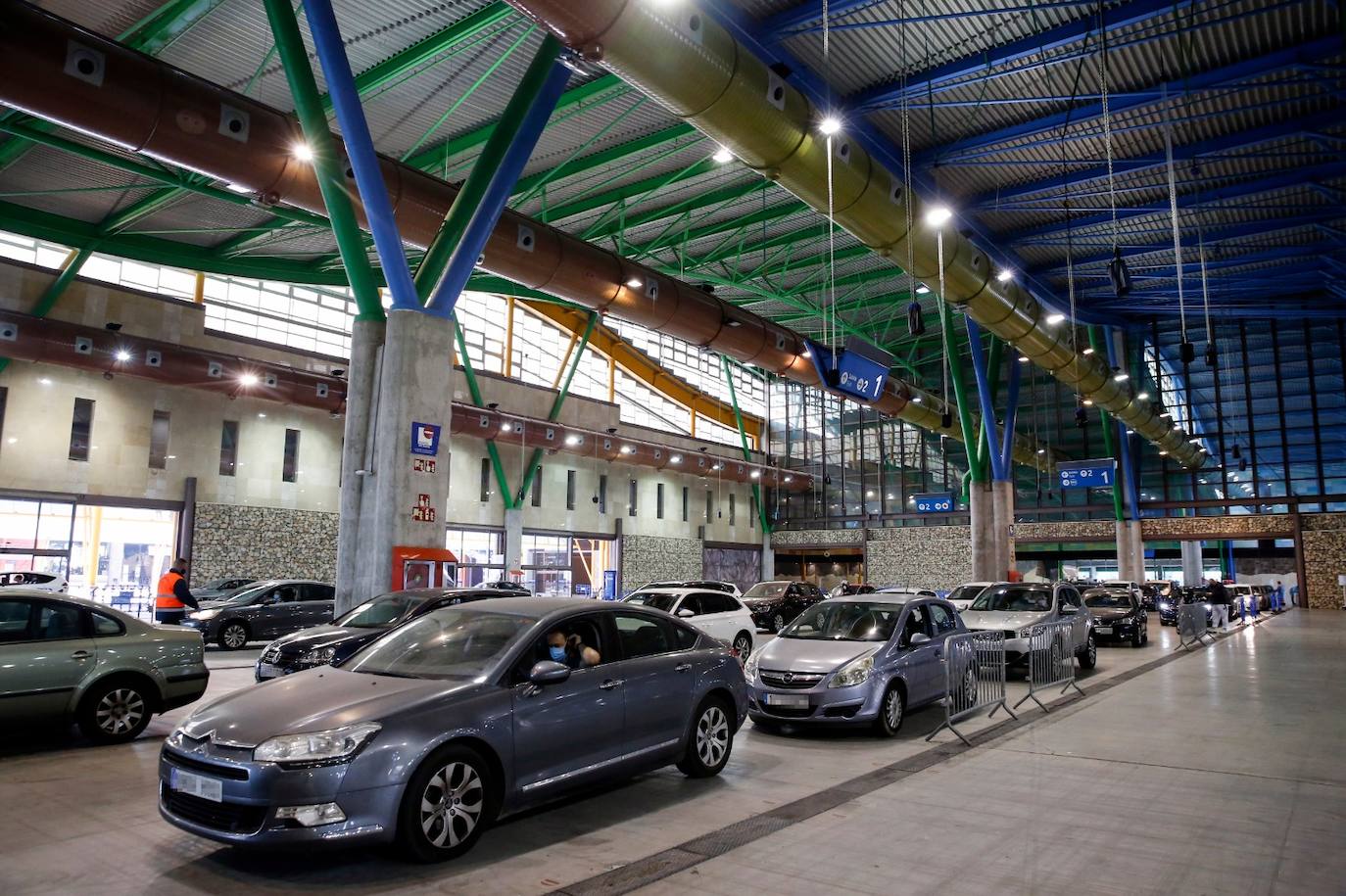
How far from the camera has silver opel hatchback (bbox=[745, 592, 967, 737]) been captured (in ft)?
27.7

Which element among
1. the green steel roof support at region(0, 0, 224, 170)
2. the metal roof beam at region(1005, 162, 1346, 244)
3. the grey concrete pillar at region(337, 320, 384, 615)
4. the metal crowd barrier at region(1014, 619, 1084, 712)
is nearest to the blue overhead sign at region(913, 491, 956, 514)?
the metal roof beam at region(1005, 162, 1346, 244)

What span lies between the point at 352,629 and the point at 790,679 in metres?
5.42

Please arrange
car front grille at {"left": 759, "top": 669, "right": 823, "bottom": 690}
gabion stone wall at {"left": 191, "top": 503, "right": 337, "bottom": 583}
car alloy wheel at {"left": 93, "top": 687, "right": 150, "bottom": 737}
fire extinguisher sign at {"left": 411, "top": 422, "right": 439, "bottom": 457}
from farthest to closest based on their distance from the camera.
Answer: gabion stone wall at {"left": 191, "top": 503, "right": 337, "bottom": 583}, fire extinguisher sign at {"left": 411, "top": 422, "right": 439, "bottom": 457}, car front grille at {"left": 759, "top": 669, "right": 823, "bottom": 690}, car alloy wheel at {"left": 93, "top": 687, "right": 150, "bottom": 737}

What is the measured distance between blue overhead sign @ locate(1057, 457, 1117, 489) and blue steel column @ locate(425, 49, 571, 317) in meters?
23.8

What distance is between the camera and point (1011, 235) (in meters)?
22.6

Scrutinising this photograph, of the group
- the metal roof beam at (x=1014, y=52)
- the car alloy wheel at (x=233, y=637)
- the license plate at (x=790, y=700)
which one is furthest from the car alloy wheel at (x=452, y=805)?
the car alloy wheel at (x=233, y=637)

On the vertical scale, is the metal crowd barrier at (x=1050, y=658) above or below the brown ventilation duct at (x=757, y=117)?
below

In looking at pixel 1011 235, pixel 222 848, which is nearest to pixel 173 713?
pixel 222 848

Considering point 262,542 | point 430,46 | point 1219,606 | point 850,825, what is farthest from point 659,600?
point 1219,606

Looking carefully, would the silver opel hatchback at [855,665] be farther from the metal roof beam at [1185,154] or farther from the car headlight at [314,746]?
the metal roof beam at [1185,154]

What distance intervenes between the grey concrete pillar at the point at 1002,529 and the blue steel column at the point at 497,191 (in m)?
20.5

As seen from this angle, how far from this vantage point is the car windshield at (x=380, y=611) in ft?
33.5

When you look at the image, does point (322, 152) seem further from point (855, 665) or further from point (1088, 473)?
point (1088, 473)

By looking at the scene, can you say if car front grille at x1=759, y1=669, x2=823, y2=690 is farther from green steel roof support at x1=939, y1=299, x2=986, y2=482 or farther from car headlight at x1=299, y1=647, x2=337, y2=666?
green steel roof support at x1=939, y1=299, x2=986, y2=482
